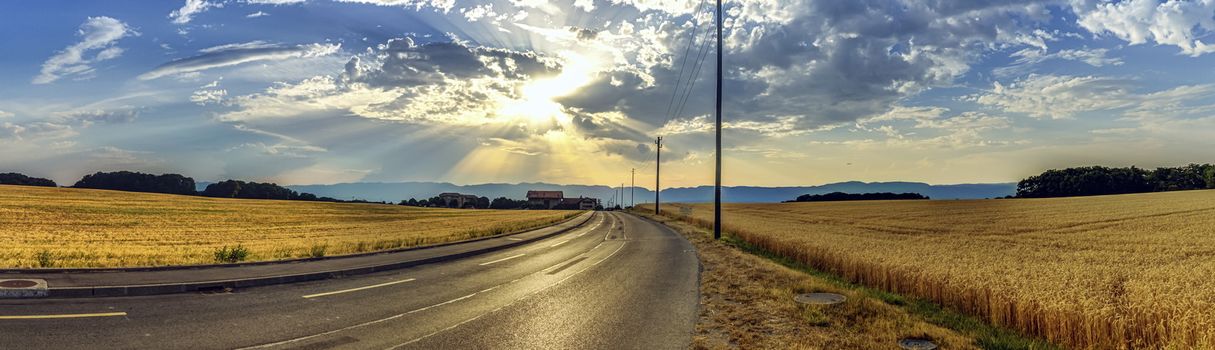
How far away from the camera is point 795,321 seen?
10.1 m

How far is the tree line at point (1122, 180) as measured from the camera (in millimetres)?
93250

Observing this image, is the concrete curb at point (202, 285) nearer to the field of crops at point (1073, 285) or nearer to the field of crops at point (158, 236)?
the field of crops at point (158, 236)

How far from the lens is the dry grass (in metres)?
8.55

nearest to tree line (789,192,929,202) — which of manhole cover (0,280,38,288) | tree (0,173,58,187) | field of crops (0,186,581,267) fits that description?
field of crops (0,186,581,267)

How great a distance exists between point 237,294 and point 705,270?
13108 millimetres

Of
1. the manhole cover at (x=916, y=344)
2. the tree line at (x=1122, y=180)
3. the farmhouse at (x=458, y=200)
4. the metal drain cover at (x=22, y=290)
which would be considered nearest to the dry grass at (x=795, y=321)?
the manhole cover at (x=916, y=344)

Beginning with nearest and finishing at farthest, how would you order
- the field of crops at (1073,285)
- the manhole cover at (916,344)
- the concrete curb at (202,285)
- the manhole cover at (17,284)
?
1. the field of crops at (1073,285)
2. the manhole cover at (916,344)
3. the manhole cover at (17,284)
4. the concrete curb at (202,285)

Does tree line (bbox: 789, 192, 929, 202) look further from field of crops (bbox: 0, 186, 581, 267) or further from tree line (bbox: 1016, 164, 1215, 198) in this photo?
field of crops (bbox: 0, 186, 581, 267)

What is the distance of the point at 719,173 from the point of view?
3109 centimetres

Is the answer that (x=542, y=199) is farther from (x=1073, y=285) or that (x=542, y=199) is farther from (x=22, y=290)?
(x=1073, y=285)

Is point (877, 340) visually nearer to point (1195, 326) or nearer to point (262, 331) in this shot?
point (1195, 326)

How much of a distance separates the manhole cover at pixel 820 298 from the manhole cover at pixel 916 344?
8.61 feet

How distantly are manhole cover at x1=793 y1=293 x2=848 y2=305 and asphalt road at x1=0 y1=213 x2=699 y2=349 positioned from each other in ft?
7.72

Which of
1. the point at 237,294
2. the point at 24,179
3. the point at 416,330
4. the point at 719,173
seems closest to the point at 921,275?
the point at 416,330
